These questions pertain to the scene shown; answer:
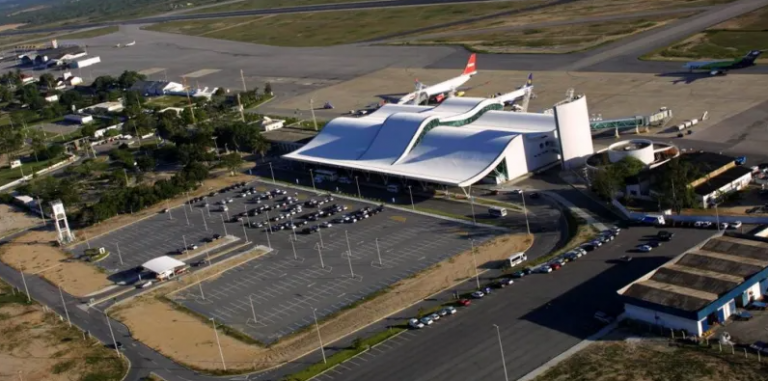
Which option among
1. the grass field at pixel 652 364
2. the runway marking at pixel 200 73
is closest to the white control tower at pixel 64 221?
the grass field at pixel 652 364

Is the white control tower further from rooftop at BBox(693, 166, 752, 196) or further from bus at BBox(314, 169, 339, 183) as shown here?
rooftop at BBox(693, 166, 752, 196)

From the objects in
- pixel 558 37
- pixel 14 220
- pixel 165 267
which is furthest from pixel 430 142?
pixel 558 37

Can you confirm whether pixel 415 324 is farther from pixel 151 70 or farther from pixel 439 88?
pixel 151 70

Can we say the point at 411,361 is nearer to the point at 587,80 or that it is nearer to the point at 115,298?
the point at 115,298

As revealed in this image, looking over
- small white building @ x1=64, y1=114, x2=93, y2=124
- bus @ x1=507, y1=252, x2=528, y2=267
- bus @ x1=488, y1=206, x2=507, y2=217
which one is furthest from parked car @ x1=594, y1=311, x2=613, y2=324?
small white building @ x1=64, y1=114, x2=93, y2=124

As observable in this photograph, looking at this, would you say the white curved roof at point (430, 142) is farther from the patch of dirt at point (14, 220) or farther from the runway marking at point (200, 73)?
the runway marking at point (200, 73)

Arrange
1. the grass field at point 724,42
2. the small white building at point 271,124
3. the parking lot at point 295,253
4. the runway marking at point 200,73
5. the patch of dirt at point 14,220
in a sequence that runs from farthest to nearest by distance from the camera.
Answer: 1. the runway marking at point 200,73
2. the grass field at point 724,42
3. the small white building at point 271,124
4. the patch of dirt at point 14,220
5. the parking lot at point 295,253
